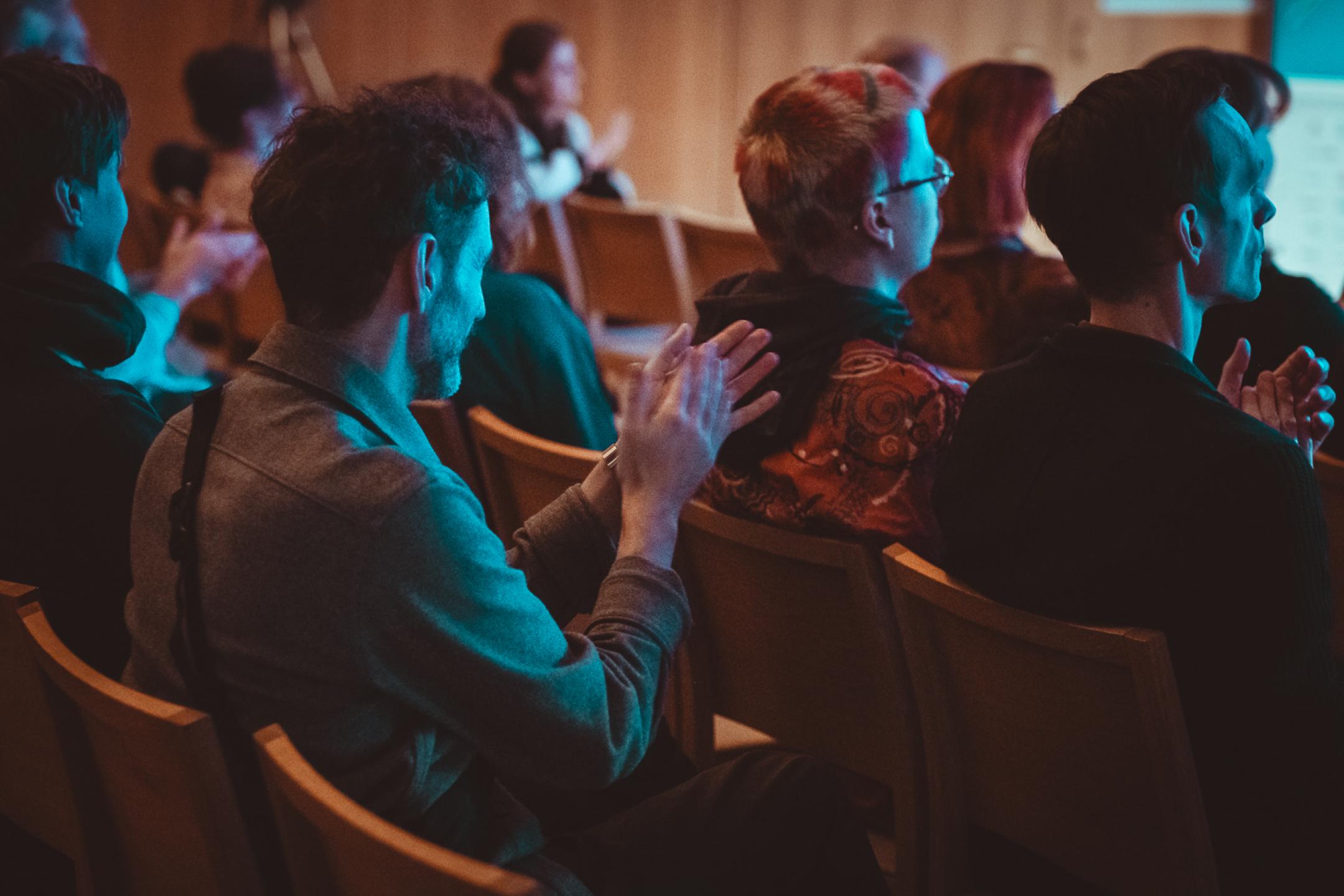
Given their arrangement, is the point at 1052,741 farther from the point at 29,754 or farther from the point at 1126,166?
the point at 29,754

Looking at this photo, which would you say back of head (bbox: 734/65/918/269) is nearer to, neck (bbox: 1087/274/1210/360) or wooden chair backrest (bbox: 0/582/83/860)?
neck (bbox: 1087/274/1210/360)

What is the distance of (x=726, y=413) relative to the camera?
1497 mm

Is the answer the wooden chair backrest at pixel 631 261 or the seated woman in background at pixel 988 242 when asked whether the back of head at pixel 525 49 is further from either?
the seated woman in background at pixel 988 242

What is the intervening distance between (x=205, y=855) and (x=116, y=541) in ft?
1.61

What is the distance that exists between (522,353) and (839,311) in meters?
0.82

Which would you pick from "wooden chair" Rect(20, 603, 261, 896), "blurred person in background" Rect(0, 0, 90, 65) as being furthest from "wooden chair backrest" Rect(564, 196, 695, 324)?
"wooden chair" Rect(20, 603, 261, 896)

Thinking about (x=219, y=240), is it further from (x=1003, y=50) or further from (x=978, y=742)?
(x=1003, y=50)

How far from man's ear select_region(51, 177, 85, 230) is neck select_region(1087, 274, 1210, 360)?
1305 millimetres

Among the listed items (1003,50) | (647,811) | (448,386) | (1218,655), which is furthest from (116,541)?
(1003,50)

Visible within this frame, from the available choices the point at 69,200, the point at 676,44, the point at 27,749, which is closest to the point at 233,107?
the point at 69,200

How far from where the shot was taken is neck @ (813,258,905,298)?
74.3 inches

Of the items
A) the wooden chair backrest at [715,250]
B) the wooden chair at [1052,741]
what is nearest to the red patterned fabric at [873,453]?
the wooden chair at [1052,741]

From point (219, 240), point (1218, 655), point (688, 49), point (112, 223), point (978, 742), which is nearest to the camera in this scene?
point (1218, 655)

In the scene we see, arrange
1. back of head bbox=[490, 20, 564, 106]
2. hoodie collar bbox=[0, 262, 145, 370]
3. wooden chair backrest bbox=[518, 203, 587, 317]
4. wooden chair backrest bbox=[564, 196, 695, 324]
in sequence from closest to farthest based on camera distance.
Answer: hoodie collar bbox=[0, 262, 145, 370]
wooden chair backrest bbox=[564, 196, 695, 324]
wooden chair backrest bbox=[518, 203, 587, 317]
back of head bbox=[490, 20, 564, 106]
